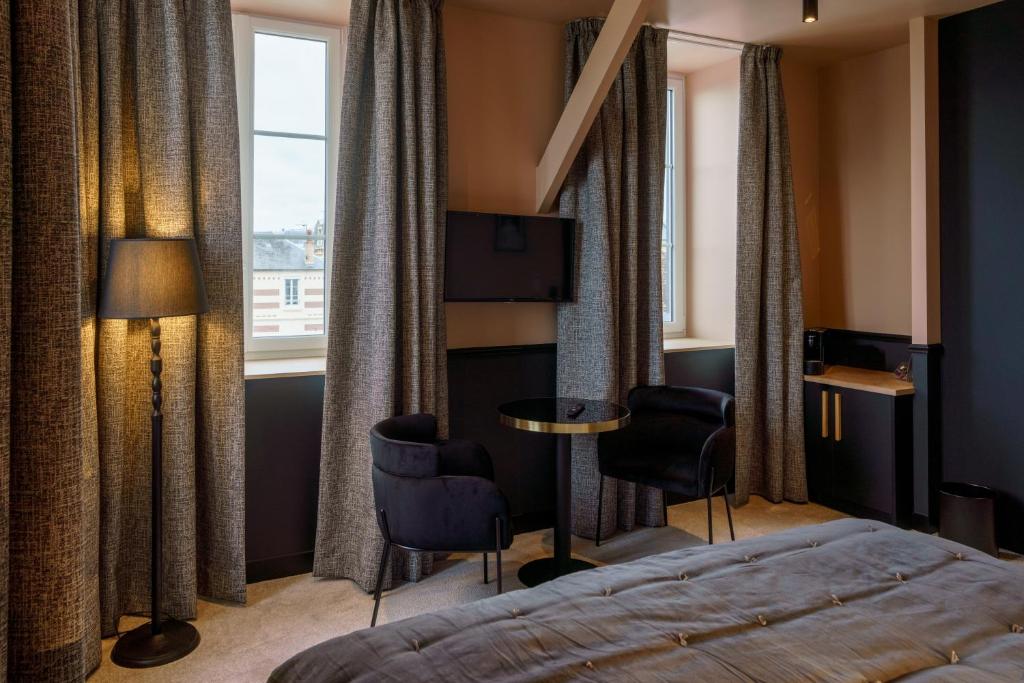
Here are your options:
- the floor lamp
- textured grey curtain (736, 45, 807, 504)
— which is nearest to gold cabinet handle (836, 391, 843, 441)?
textured grey curtain (736, 45, 807, 504)

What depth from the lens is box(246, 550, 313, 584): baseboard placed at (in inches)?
126

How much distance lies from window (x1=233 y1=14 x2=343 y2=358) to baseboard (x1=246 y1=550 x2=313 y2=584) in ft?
3.15

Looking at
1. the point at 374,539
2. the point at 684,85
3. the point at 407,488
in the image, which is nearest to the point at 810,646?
the point at 407,488

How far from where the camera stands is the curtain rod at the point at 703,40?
4.04 m

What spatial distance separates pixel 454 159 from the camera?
3.60 metres

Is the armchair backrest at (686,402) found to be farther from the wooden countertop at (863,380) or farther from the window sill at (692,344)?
the wooden countertop at (863,380)

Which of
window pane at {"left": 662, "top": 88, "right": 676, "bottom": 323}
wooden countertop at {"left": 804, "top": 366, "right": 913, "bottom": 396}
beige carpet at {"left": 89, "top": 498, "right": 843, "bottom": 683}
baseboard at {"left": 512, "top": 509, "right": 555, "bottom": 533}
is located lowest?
beige carpet at {"left": 89, "top": 498, "right": 843, "bottom": 683}

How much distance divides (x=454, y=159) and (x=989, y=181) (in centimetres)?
271

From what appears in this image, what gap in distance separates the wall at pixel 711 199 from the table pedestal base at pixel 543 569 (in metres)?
1.97

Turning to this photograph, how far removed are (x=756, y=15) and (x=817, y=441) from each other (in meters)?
2.45

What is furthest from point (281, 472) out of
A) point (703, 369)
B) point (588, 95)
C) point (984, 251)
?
point (984, 251)

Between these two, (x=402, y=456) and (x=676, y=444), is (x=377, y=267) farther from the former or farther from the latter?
(x=676, y=444)

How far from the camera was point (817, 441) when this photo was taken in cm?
430

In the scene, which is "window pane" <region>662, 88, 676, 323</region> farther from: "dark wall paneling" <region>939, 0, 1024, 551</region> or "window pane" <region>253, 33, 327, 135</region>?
"window pane" <region>253, 33, 327, 135</region>
